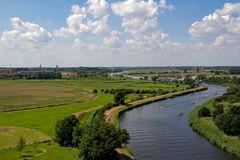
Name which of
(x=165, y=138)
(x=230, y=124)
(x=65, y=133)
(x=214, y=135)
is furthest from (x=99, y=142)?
(x=230, y=124)

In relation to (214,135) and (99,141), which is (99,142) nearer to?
(99,141)

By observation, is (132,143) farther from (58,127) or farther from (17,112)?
(17,112)

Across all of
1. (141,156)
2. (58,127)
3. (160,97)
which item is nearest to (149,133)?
(141,156)

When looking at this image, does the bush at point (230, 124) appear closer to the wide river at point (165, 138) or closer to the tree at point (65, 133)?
the wide river at point (165, 138)

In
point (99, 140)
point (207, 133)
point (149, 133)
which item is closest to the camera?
point (99, 140)

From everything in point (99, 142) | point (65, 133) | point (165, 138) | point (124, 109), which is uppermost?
point (99, 142)

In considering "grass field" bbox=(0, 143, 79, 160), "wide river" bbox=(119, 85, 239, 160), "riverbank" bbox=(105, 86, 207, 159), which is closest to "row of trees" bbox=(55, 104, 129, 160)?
"grass field" bbox=(0, 143, 79, 160)

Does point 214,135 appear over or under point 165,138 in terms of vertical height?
over
